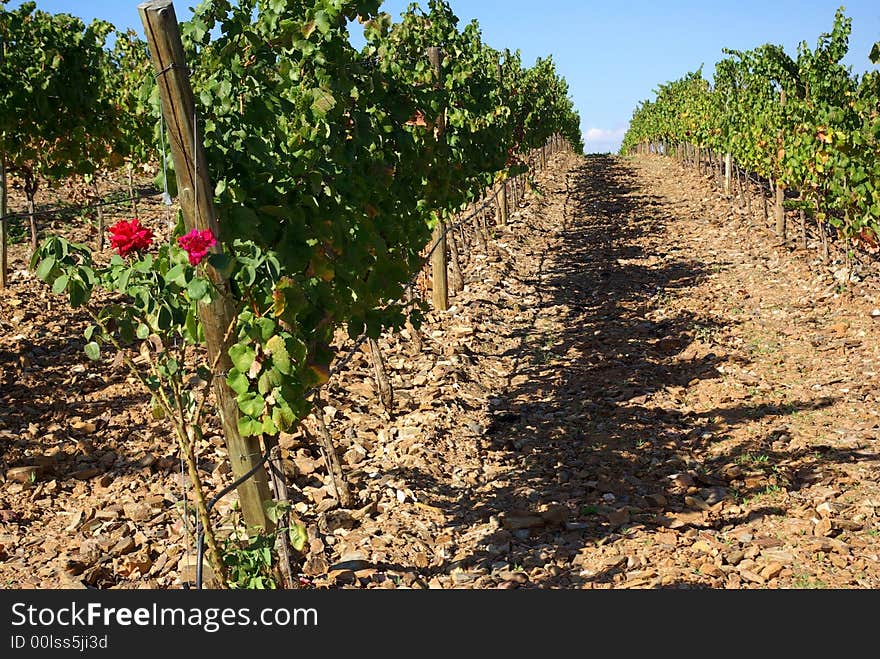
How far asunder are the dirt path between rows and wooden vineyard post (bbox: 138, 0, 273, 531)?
341 mm

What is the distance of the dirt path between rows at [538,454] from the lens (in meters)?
4.90

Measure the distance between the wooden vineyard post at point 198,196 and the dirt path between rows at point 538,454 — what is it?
34 centimetres

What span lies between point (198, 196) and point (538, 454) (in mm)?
3955

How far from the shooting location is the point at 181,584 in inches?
181

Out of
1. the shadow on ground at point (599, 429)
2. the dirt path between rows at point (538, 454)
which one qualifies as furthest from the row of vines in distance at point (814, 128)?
the shadow on ground at point (599, 429)

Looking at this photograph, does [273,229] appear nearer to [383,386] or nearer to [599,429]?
[383,386]

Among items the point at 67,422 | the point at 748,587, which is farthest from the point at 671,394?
the point at 67,422

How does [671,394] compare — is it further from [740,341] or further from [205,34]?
[205,34]

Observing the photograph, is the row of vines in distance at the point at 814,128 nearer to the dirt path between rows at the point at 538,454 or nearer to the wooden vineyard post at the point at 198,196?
the dirt path between rows at the point at 538,454

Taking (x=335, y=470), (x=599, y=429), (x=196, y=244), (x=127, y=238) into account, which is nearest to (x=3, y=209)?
(x=335, y=470)

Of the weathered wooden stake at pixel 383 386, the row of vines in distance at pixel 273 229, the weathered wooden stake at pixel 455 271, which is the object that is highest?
the row of vines in distance at pixel 273 229

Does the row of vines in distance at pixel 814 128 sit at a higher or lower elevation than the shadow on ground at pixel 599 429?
higher

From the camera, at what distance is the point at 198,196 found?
3637 mm

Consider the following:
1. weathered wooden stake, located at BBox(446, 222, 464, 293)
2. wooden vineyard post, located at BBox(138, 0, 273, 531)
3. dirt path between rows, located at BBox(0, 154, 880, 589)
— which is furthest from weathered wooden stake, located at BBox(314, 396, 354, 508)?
weathered wooden stake, located at BBox(446, 222, 464, 293)
